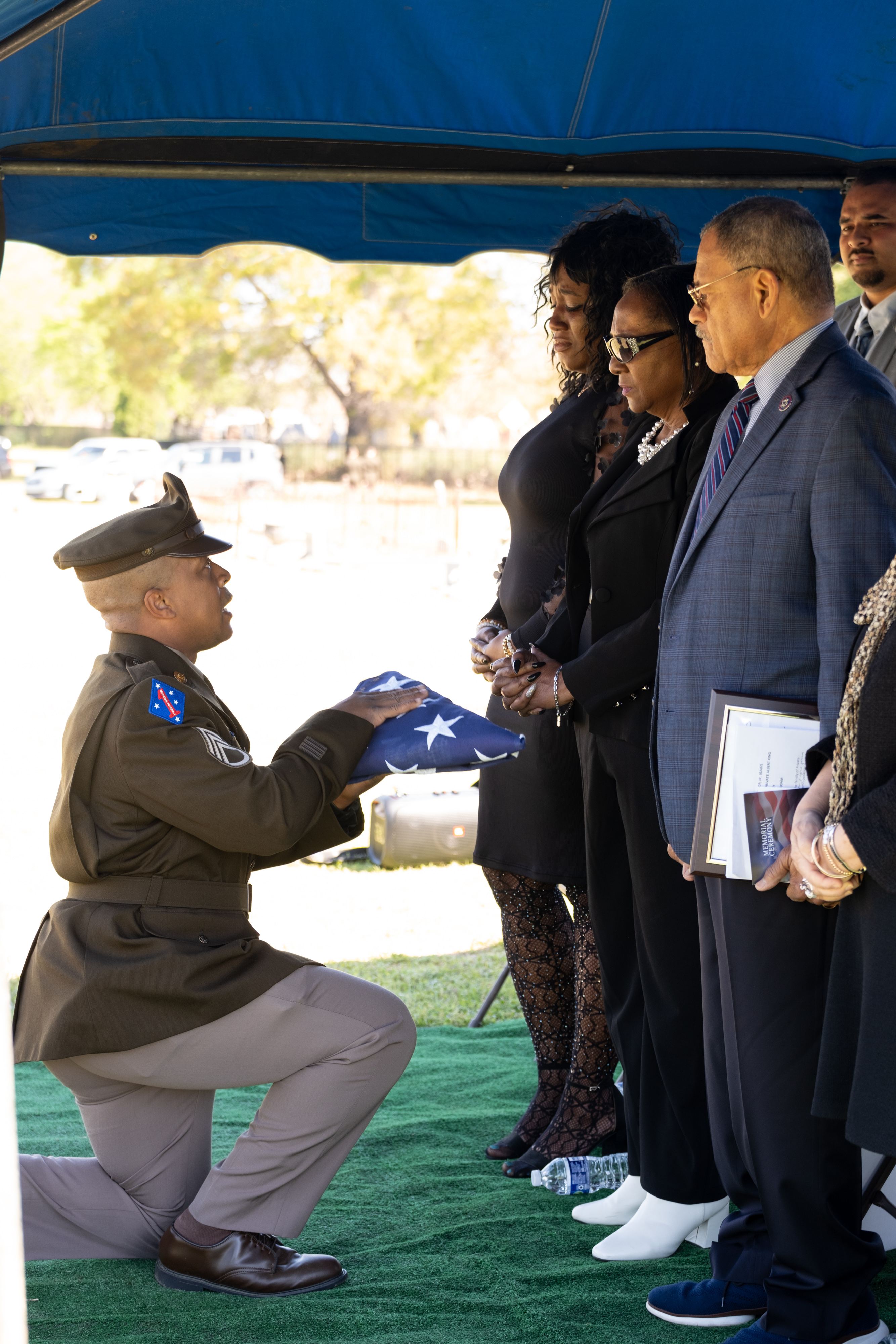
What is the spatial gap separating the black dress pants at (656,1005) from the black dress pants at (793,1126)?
489 mm

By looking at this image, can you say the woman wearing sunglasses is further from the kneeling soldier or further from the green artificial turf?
the kneeling soldier

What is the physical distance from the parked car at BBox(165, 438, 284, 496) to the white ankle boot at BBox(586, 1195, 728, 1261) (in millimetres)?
27416

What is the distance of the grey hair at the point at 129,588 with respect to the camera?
10.4 ft

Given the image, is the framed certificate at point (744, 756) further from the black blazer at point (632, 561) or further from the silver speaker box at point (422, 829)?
the silver speaker box at point (422, 829)

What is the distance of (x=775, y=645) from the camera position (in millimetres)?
2604

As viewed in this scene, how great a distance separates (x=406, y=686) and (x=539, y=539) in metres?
0.71

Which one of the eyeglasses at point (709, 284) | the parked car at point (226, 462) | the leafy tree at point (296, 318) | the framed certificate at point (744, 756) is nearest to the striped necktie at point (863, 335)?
the eyeglasses at point (709, 284)

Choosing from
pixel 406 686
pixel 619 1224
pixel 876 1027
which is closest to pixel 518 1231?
pixel 619 1224

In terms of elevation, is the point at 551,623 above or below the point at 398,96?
below

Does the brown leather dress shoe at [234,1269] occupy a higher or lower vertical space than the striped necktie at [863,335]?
lower

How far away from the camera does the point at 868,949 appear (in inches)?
83.9

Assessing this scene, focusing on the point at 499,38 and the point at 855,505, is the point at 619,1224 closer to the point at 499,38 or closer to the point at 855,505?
the point at 855,505

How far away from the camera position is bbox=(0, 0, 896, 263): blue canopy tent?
3.85 metres

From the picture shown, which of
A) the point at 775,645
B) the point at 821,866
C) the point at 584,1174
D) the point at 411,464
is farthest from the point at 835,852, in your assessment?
the point at 411,464
